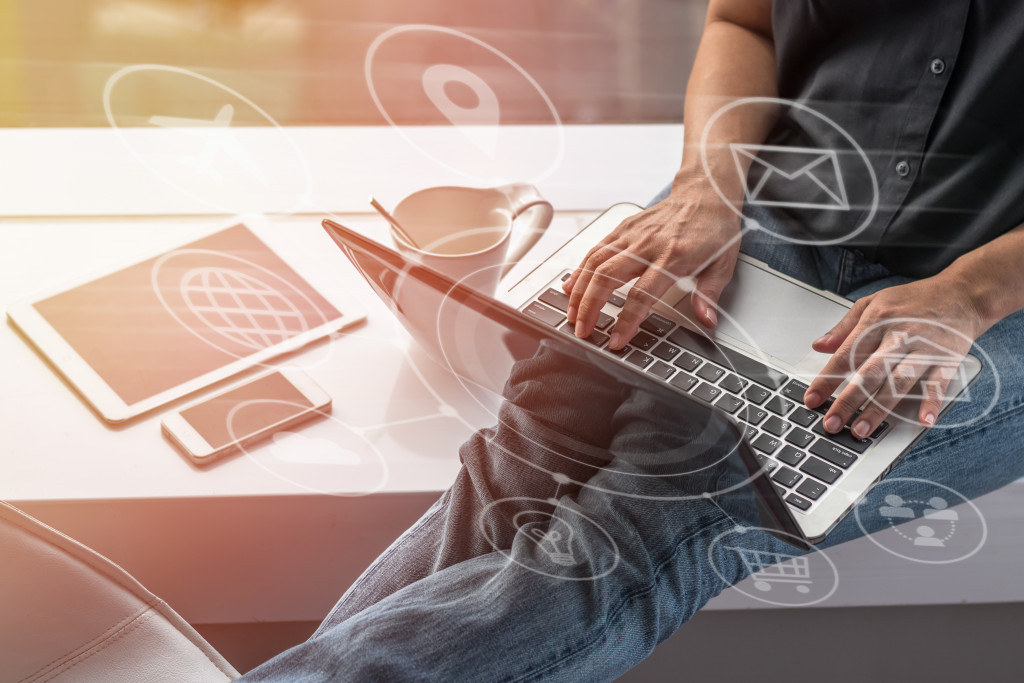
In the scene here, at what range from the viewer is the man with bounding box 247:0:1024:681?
413 mm

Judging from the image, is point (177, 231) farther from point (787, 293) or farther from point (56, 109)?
point (787, 293)

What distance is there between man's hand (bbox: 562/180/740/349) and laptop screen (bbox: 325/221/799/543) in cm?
5

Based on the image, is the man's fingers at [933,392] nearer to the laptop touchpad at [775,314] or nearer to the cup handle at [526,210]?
the laptop touchpad at [775,314]

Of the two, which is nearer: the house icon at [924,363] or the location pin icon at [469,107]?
the house icon at [924,363]

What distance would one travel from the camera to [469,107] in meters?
0.55

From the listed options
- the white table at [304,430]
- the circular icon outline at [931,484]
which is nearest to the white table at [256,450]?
the white table at [304,430]

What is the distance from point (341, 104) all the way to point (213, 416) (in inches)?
8.7

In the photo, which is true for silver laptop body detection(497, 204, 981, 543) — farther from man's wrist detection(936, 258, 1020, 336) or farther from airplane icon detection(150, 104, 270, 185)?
airplane icon detection(150, 104, 270, 185)

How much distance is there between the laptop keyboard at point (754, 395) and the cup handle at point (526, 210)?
4 cm

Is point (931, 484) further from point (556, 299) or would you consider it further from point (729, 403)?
point (556, 299)

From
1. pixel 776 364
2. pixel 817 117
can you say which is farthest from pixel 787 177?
pixel 776 364

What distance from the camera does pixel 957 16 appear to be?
44 cm

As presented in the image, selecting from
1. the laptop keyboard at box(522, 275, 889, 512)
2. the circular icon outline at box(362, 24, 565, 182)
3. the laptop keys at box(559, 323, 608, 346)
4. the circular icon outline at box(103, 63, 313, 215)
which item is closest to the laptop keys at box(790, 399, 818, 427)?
the laptop keyboard at box(522, 275, 889, 512)

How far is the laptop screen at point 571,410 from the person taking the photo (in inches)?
14.1
